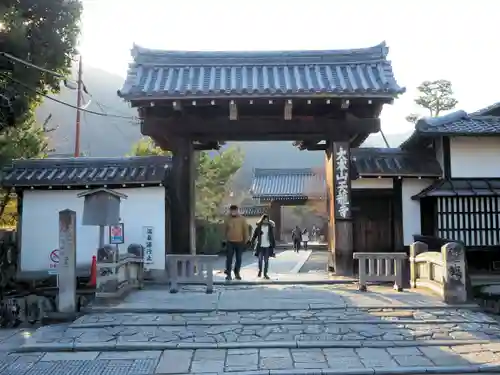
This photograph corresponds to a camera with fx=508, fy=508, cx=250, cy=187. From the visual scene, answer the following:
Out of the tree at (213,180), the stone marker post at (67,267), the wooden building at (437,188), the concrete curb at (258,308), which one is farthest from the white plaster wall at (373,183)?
the tree at (213,180)

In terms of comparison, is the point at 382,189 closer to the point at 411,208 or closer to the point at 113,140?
the point at 411,208

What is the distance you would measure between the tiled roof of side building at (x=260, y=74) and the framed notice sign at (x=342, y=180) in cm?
157

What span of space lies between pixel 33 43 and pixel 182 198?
5624 mm

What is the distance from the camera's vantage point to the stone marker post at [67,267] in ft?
32.3

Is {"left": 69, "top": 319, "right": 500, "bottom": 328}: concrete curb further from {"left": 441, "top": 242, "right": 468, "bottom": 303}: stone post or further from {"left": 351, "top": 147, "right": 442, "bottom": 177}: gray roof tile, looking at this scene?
{"left": 351, "top": 147, "right": 442, "bottom": 177}: gray roof tile

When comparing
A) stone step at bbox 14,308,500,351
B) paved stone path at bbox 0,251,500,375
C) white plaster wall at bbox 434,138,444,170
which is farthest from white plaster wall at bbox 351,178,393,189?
stone step at bbox 14,308,500,351

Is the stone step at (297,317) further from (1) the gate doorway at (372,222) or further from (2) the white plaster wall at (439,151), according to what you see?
(1) the gate doorway at (372,222)

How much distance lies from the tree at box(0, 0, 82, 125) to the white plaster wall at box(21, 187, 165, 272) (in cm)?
259

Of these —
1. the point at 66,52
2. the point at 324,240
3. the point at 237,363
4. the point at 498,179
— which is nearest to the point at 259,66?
the point at 66,52

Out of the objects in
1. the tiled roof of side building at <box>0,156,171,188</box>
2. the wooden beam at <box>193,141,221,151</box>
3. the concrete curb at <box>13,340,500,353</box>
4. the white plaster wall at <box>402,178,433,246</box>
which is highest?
the wooden beam at <box>193,141,221,151</box>

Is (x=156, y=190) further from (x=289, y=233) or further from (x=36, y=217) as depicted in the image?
(x=289, y=233)

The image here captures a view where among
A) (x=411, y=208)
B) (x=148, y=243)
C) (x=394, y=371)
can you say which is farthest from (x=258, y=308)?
(x=411, y=208)

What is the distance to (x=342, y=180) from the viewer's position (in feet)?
43.7

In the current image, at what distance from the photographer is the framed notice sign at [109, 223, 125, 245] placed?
46.6 ft
